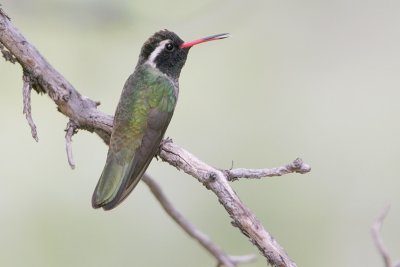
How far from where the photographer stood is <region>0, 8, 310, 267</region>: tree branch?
12.1 feet

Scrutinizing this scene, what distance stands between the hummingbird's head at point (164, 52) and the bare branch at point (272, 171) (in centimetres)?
152

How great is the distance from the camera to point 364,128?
8312 millimetres

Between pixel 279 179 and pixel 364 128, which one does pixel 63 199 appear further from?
pixel 364 128

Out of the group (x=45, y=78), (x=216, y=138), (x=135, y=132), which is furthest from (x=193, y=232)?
(x=216, y=138)

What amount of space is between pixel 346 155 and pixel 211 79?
168cm

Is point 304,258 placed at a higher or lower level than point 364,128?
lower

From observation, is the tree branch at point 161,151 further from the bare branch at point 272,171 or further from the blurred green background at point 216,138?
the blurred green background at point 216,138

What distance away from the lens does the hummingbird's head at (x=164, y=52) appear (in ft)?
17.4

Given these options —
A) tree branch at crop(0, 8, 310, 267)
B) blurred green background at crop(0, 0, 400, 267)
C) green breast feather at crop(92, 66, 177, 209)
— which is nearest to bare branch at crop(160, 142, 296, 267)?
tree branch at crop(0, 8, 310, 267)

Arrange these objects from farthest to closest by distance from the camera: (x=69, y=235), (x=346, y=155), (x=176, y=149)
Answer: (x=346, y=155)
(x=69, y=235)
(x=176, y=149)

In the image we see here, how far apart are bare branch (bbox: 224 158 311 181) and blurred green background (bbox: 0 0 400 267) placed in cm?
310

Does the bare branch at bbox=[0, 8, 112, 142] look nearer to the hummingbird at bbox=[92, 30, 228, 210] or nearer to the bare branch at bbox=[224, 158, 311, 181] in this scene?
the hummingbird at bbox=[92, 30, 228, 210]

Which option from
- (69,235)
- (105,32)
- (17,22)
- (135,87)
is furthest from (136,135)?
(17,22)

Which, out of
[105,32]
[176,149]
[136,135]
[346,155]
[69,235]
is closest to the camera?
[176,149]
